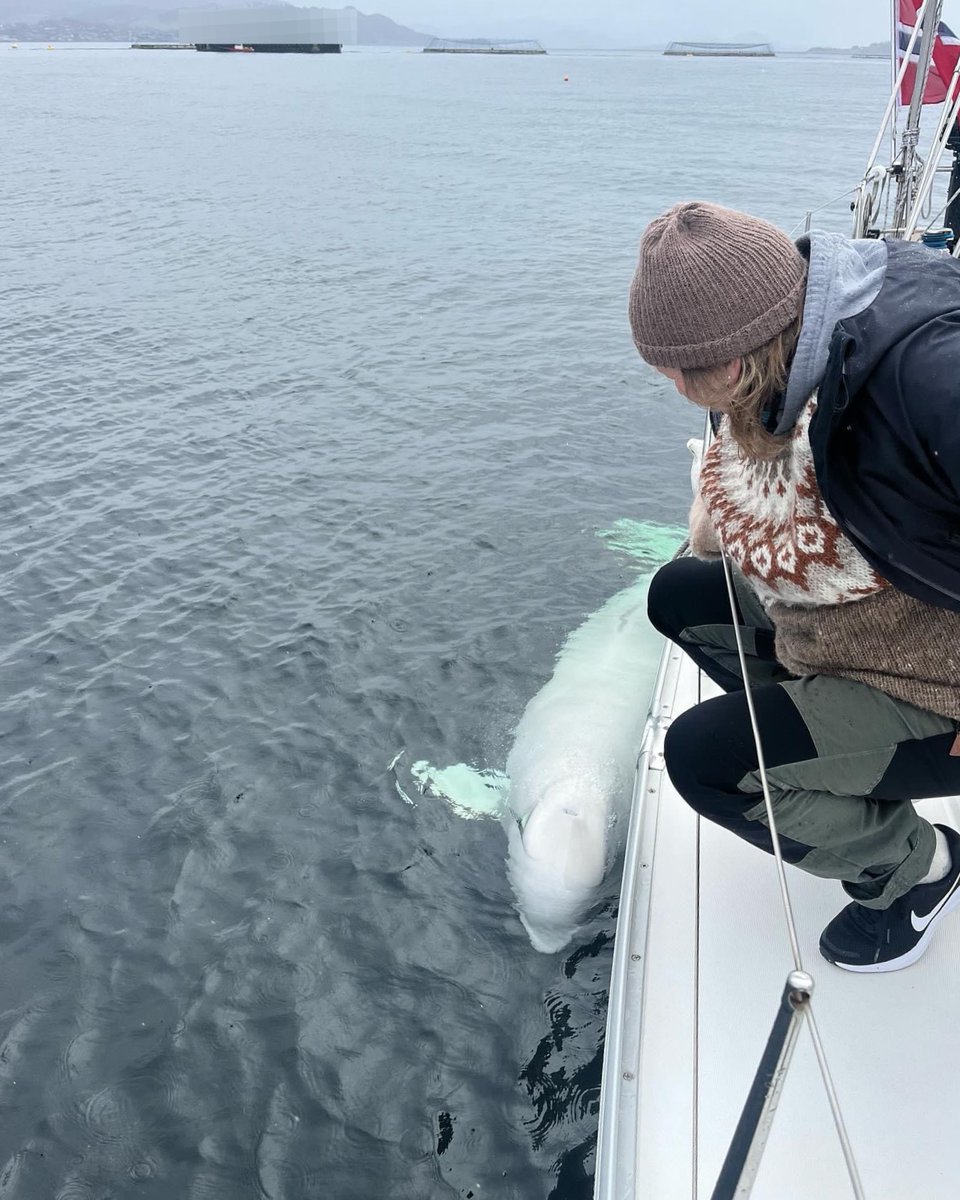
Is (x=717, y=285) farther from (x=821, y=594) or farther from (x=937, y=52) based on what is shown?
(x=937, y=52)

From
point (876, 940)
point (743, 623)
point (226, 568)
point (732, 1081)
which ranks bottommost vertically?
point (226, 568)

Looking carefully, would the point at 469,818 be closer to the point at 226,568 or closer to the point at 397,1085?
the point at 397,1085

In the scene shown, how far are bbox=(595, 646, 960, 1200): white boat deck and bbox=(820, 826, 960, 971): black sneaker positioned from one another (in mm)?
63

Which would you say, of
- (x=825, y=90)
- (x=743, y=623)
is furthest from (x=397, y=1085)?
(x=825, y=90)

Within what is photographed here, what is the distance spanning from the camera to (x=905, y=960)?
341 cm

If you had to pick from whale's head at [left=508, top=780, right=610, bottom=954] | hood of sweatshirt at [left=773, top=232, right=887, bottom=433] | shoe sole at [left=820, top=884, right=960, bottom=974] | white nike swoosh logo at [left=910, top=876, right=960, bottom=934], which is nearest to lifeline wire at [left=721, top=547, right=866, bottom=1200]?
shoe sole at [left=820, top=884, right=960, bottom=974]

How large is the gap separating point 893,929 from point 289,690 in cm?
548

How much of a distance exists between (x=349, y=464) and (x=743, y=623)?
9.32 meters

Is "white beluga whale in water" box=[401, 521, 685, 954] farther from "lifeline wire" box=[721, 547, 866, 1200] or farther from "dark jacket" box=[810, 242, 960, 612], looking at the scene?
"dark jacket" box=[810, 242, 960, 612]

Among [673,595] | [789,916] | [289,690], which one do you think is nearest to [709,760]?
[789,916]

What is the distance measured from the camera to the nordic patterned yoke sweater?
2.64m

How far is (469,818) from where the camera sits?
6.47 metres

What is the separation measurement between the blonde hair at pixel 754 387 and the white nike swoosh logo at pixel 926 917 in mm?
1761

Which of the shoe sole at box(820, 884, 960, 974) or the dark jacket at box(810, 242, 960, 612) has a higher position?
the dark jacket at box(810, 242, 960, 612)
